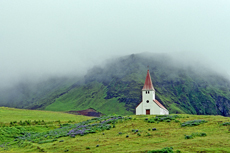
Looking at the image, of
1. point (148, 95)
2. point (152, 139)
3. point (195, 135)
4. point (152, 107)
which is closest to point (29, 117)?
point (148, 95)

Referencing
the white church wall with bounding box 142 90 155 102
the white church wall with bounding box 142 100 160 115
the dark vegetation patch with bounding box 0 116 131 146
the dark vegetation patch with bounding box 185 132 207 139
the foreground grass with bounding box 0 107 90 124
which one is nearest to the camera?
the dark vegetation patch with bounding box 185 132 207 139

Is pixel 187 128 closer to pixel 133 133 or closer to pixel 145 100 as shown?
pixel 133 133

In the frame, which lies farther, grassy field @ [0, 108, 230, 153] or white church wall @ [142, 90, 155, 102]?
white church wall @ [142, 90, 155, 102]

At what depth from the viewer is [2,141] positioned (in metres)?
59.8

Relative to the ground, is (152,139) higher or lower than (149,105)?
lower

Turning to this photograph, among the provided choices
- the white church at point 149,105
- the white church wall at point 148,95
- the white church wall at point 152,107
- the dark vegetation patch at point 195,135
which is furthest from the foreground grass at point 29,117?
the dark vegetation patch at point 195,135

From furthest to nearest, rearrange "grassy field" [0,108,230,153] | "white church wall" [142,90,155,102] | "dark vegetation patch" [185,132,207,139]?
1. "white church wall" [142,90,155,102]
2. "dark vegetation patch" [185,132,207,139]
3. "grassy field" [0,108,230,153]

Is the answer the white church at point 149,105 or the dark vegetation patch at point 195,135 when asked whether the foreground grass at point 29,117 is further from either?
the dark vegetation patch at point 195,135

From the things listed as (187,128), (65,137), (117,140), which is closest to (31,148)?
(65,137)

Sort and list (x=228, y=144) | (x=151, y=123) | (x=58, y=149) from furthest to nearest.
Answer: (x=151, y=123) → (x=58, y=149) → (x=228, y=144)

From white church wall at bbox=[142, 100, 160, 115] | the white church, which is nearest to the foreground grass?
the white church

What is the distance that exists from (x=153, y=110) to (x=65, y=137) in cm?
4198

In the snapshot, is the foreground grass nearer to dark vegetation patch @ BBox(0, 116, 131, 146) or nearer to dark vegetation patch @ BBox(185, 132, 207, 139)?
dark vegetation patch @ BBox(0, 116, 131, 146)

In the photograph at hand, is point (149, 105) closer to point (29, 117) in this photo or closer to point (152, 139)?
point (152, 139)
